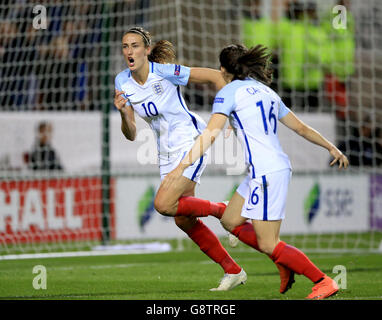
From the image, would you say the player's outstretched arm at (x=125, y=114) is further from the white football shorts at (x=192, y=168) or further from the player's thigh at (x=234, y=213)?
the player's thigh at (x=234, y=213)

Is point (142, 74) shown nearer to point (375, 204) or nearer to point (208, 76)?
point (208, 76)

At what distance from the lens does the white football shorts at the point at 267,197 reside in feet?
19.2

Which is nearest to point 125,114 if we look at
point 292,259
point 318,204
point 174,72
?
point 174,72

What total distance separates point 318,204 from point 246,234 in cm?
709

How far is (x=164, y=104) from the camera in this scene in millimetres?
7105

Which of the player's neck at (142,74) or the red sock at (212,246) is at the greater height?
the player's neck at (142,74)

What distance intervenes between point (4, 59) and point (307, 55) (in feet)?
18.7

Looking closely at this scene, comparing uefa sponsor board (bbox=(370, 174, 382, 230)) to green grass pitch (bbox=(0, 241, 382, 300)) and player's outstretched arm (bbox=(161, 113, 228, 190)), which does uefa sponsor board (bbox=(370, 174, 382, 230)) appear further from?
player's outstretched arm (bbox=(161, 113, 228, 190))

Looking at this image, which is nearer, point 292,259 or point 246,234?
point 292,259

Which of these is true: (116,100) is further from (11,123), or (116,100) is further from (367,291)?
(11,123)

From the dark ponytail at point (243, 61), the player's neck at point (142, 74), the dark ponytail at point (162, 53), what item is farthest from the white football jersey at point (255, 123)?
Answer: the dark ponytail at point (162, 53)

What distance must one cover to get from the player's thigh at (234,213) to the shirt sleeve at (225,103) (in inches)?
28.5
